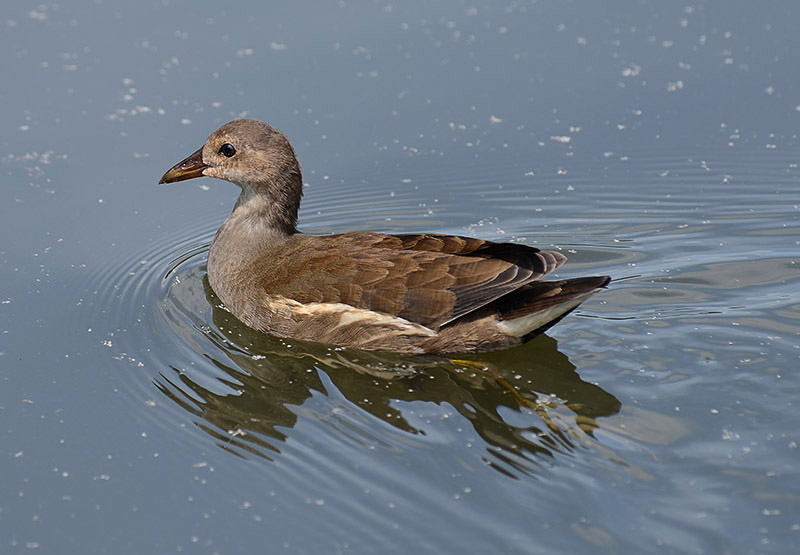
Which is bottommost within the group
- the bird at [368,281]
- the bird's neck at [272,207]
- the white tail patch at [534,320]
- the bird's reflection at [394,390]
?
the bird's reflection at [394,390]

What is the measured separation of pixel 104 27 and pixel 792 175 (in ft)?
19.8

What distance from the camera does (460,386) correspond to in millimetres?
5770

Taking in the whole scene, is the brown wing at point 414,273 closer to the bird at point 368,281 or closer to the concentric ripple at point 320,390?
the bird at point 368,281

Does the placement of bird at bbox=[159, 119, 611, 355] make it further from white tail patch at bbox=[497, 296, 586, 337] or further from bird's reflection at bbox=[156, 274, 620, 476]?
bird's reflection at bbox=[156, 274, 620, 476]

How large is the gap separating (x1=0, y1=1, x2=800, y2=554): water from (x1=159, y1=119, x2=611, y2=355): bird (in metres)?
0.16

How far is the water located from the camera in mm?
4742

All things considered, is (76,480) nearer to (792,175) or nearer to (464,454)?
(464,454)

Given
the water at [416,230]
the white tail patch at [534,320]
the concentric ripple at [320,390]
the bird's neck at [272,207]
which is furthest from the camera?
the bird's neck at [272,207]

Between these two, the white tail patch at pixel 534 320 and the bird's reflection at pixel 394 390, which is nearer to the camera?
the bird's reflection at pixel 394 390

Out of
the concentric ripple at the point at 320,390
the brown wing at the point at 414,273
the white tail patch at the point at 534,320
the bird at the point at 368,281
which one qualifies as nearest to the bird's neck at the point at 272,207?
the bird at the point at 368,281

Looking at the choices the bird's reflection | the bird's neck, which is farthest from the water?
the bird's neck

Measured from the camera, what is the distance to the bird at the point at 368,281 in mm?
5773

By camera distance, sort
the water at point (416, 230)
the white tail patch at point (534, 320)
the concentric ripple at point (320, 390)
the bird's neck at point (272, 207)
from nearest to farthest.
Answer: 1. the water at point (416, 230)
2. the concentric ripple at point (320, 390)
3. the white tail patch at point (534, 320)
4. the bird's neck at point (272, 207)

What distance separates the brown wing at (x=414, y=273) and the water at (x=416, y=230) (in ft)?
1.16
